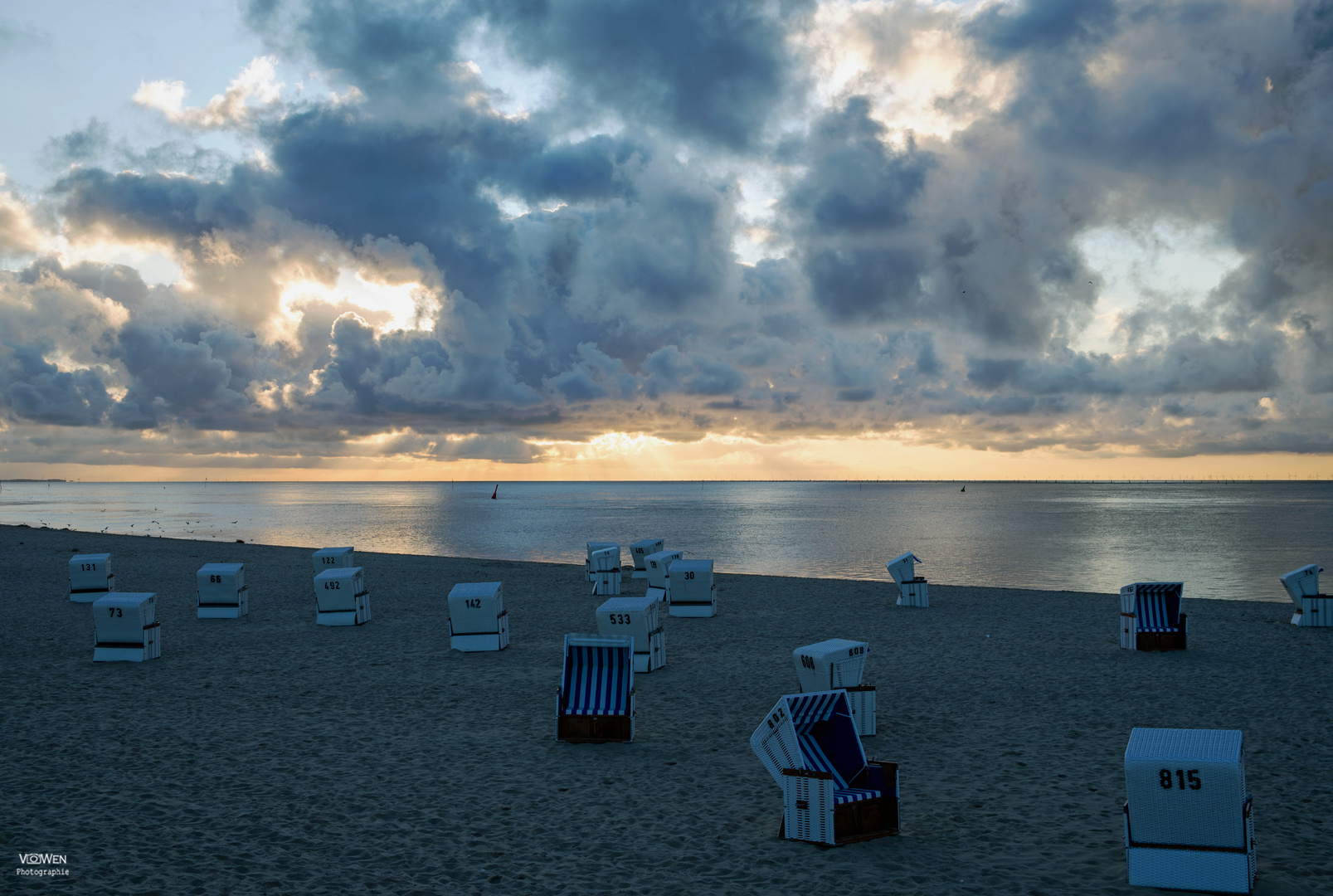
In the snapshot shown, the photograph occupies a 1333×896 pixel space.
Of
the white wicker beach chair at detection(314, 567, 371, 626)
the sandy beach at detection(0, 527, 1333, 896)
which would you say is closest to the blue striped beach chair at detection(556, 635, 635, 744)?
the sandy beach at detection(0, 527, 1333, 896)

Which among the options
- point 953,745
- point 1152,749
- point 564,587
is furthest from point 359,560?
point 1152,749

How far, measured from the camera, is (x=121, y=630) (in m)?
17.6

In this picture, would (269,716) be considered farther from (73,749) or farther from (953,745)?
(953,745)

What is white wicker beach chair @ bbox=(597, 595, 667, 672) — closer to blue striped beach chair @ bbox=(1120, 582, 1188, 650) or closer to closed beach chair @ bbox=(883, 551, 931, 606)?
blue striped beach chair @ bbox=(1120, 582, 1188, 650)

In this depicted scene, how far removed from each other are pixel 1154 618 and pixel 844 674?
10.3m

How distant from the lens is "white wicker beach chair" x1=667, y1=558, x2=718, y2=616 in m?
24.3

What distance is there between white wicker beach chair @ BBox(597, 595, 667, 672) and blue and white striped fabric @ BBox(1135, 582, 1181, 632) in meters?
10.7

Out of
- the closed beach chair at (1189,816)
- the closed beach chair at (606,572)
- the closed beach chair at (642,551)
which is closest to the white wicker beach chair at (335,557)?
the closed beach chair at (606,572)

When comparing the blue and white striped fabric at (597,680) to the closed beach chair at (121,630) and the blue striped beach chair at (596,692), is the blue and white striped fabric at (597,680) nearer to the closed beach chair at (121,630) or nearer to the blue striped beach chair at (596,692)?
the blue striped beach chair at (596,692)

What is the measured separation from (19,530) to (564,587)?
59353 mm

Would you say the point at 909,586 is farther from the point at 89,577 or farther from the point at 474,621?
the point at 89,577

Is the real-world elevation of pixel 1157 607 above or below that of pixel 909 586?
below

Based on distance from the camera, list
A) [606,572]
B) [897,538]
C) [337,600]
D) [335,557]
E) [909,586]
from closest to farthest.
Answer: [337,600] → [909,586] → [335,557] → [606,572] → [897,538]

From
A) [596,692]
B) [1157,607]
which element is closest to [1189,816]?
[596,692]
